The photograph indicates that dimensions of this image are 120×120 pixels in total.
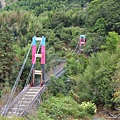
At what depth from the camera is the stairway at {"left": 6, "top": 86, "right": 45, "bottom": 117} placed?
8289 millimetres

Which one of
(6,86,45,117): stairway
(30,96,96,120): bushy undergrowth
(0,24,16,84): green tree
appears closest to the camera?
(6,86,45,117): stairway

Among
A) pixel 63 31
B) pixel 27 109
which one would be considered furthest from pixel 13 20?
pixel 27 109

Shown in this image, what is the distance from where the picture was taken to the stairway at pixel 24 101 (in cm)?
829

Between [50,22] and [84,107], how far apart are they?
14.5m

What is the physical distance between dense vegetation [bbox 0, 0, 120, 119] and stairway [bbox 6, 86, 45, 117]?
0.52 metres

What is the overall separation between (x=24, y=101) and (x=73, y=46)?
12.6 metres

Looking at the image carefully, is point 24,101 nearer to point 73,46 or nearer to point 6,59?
point 6,59

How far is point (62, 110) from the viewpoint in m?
9.80

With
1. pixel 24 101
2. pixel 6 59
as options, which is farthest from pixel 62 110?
pixel 6 59

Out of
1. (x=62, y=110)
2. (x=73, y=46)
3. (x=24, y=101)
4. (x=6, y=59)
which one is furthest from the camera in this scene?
(x=73, y=46)

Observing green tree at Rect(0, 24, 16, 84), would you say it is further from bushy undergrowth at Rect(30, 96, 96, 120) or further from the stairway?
bushy undergrowth at Rect(30, 96, 96, 120)

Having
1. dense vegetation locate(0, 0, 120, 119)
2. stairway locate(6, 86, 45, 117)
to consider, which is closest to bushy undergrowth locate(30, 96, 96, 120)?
dense vegetation locate(0, 0, 120, 119)

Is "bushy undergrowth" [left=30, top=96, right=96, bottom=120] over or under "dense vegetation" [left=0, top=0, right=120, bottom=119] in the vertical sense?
under

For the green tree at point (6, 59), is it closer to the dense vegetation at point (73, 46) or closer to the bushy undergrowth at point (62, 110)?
the dense vegetation at point (73, 46)
